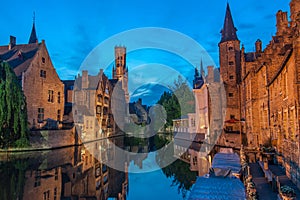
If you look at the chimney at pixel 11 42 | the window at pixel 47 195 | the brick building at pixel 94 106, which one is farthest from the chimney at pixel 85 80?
the window at pixel 47 195

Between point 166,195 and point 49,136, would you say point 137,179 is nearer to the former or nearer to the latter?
point 166,195

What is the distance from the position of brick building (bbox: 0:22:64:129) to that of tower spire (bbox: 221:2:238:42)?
25040 millimetres

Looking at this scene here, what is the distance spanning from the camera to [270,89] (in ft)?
67.8

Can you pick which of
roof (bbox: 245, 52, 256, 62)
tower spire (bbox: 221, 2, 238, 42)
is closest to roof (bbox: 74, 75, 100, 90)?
tower spire (bbox: 221, 2, 238, 42)

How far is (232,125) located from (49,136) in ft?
74.8

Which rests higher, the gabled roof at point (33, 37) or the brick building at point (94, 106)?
the gabled roof at point (33, 37)

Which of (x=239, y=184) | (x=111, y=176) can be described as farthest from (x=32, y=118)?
(x=239, y=184)

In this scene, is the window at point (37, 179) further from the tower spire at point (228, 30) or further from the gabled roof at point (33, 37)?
the gabled roof at point (33, 37)

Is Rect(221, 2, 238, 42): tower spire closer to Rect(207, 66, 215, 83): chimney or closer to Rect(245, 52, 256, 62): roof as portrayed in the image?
Rect(245, 52, 256, 62): roof

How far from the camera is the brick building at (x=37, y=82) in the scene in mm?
33062

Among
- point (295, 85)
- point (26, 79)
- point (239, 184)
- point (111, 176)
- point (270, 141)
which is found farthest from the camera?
point (26, 79)

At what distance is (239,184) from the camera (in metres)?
10.1

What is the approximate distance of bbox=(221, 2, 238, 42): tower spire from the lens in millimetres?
36938

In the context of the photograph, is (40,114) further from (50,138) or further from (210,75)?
(210,75)
